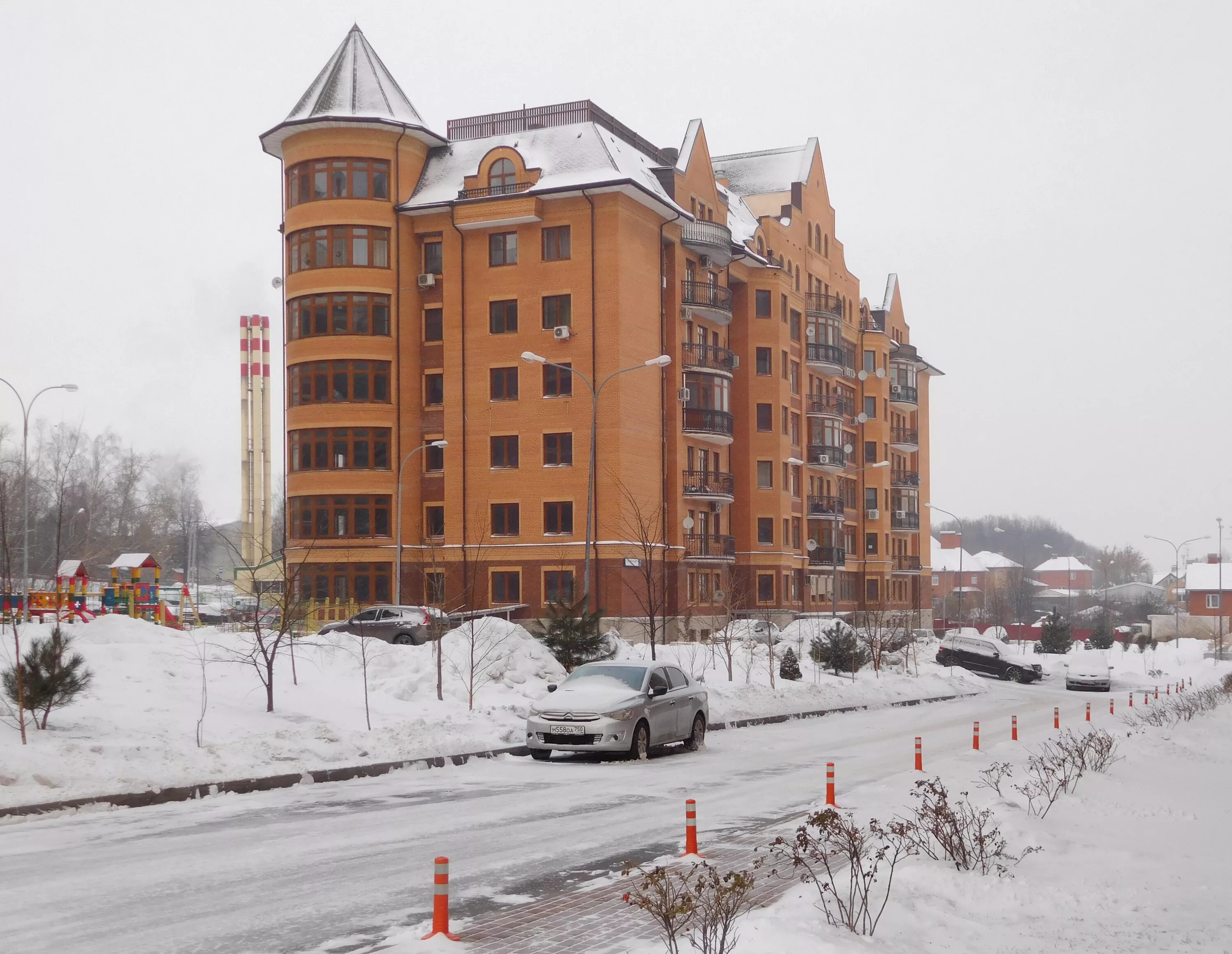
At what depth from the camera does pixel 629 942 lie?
8312mm

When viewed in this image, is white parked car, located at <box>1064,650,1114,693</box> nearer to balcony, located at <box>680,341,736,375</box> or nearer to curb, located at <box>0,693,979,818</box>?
balcony, located at <box>680,341,736,375</box>

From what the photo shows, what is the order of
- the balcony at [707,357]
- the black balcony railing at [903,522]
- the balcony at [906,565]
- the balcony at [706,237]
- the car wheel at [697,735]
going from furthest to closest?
1. the balcony at [906,565]
2. the black balcony railing at [903,522]
3. the balcony at [707,357]
4. the balcony at [706,237]
5. the car wheel at [697,735]

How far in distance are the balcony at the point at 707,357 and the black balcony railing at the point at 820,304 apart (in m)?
11.5

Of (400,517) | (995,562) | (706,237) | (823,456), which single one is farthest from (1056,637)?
(995,562)

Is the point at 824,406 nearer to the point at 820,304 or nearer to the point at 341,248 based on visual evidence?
the point at 820,304

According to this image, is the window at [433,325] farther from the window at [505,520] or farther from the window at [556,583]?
the window at [556,583]

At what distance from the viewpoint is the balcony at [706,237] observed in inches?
2217

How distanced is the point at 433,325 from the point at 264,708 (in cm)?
3409

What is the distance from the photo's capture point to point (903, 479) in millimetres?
84938

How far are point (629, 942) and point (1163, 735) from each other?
67.0ft

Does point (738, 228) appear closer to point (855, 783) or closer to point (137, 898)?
point (855, 783)

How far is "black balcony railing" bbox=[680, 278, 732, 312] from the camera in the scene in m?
56.7

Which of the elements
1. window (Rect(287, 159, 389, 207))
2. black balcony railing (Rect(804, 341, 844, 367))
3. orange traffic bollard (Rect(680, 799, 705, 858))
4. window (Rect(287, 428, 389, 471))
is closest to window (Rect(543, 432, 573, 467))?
window (Rect(287, 428, 389, 471))

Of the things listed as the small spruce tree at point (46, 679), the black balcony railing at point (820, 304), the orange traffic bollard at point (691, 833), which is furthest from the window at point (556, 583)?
the orange traffic bollard at point (691, 833)
